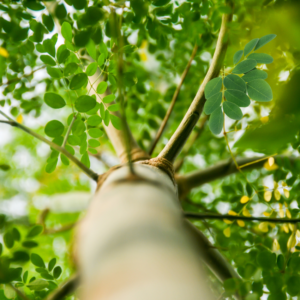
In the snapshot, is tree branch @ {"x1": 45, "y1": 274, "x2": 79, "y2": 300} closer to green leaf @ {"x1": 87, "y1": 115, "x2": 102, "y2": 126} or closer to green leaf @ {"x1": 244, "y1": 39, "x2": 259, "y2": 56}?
green leaf @ {"x1": 87, "y1": 115, "x2": 102, "y2": 126}

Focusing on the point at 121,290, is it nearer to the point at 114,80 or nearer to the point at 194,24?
the point at 114,80

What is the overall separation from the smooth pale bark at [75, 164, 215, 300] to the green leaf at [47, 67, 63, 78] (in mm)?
793

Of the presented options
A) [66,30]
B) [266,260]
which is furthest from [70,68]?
[266,260]

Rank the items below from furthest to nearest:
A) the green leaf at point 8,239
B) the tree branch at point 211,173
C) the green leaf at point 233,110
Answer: the tree branch at point 211,173 → the green leaf at point 233,110 → the green leaf at point 8,239

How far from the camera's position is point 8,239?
34.5 inches

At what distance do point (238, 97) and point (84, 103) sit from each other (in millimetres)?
653

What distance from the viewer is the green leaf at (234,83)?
3.07 ft

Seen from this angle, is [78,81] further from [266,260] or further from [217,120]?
[266,260]

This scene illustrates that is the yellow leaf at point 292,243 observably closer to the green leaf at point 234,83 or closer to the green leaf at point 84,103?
the green leaf at point 234,83

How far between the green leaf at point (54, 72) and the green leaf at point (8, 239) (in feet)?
2.33

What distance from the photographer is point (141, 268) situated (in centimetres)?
39

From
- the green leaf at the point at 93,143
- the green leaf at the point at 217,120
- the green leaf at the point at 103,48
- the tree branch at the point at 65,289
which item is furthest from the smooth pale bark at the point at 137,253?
the green leaf at the point at 103,48

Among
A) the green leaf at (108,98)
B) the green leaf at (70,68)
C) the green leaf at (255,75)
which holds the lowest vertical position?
the green leaf at (108,98)

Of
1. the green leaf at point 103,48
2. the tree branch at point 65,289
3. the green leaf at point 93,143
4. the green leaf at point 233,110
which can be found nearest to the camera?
the tree branch at point 65,289
